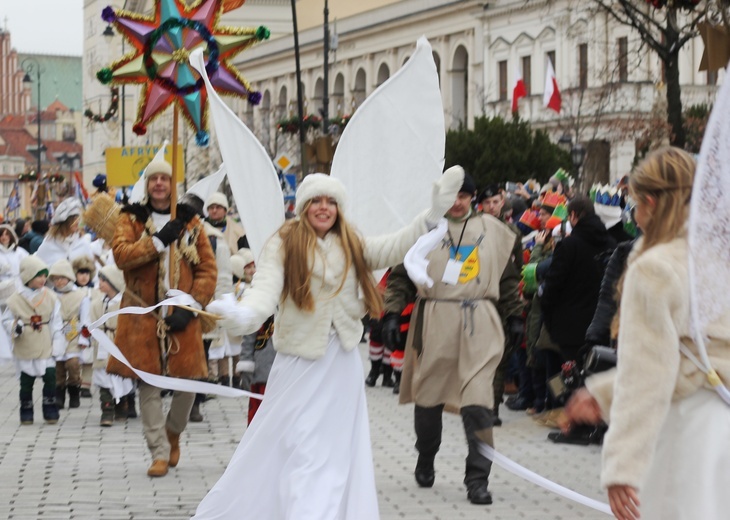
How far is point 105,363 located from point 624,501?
918 cm

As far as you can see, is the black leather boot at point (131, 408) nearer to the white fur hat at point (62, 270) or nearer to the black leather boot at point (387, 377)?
the white fur hat at point (62, 270)

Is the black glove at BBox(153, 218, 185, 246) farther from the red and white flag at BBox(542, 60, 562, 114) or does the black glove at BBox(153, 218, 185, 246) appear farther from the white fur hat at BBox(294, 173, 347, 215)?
the red and white flag at BBox(542, 60, 562, 114)

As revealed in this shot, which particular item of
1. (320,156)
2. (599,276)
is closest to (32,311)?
(599,276)

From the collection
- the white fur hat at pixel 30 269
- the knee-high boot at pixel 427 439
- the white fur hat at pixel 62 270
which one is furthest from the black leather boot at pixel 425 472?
the white fur hat at pixel 62 270

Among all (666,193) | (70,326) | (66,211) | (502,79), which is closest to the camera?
(666,193)

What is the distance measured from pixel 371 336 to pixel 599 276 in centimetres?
475

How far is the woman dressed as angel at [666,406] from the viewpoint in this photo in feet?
13.3

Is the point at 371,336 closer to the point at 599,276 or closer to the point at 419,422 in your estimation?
the point at 599,276

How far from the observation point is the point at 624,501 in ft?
13.4

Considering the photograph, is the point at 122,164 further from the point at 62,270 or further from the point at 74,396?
the point at 62,270

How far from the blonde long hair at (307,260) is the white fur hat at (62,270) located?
274 inches

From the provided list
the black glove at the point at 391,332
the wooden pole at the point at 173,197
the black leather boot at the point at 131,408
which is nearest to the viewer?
the black glove at the point at 391,332

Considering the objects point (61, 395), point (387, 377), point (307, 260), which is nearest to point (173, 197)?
point (307, 260)

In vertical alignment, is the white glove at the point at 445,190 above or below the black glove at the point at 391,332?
above
